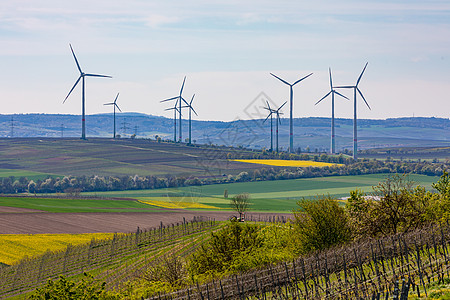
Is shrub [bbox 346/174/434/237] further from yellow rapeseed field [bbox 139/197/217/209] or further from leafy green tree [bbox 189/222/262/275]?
yellow rapeseed field [bbox 139/197/217/209]

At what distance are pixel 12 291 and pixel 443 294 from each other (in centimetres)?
4397

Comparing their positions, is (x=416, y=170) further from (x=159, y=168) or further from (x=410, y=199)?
(x=410, y=199)

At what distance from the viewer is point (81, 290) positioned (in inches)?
1294

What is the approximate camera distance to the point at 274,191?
517 feet

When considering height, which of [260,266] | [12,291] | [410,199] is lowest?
[12,291]

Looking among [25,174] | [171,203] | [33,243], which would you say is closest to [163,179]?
[171,203]

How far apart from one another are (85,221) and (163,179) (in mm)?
64881

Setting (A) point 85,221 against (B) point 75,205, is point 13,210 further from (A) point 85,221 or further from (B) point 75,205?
(B) point 75,205

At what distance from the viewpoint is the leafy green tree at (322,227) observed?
54.9 metres

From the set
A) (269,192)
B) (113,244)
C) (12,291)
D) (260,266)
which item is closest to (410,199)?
(260,266)

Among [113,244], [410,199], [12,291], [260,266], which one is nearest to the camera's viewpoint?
[260,266]

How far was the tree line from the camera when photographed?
536 feet

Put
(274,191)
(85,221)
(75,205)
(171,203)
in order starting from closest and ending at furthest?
(85,221), (75,205), (171,203), (274,191)

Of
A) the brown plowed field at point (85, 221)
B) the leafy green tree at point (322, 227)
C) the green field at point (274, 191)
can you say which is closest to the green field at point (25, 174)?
the green field at point (274, 191)
